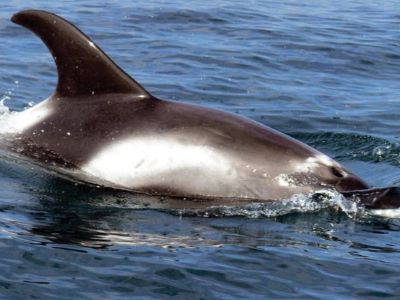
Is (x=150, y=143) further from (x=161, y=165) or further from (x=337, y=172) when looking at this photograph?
(x=337, y=172)

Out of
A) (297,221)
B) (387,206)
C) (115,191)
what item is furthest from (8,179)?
(387,206)

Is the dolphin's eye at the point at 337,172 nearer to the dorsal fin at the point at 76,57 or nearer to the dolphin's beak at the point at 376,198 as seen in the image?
the dolphin's beak at the point at 376,198

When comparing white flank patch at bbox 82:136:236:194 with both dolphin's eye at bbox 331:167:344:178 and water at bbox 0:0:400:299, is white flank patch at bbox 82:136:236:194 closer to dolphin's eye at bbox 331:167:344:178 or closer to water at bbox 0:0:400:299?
water at bbox 0:0:400:299

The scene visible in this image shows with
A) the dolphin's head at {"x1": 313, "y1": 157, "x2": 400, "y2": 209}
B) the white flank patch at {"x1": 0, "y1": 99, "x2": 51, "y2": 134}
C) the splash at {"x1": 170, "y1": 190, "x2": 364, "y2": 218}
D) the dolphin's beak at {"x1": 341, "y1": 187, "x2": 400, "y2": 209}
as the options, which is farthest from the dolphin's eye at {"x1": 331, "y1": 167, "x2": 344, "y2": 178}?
the white flank patch at {"x1": 0, "y1": 99, "x2": 51, "y2": 134}

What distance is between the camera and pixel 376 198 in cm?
937

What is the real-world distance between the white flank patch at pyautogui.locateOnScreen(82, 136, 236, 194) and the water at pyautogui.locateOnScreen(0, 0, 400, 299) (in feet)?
0.86

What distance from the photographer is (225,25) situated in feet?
75.3

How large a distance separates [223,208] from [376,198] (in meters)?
1.47

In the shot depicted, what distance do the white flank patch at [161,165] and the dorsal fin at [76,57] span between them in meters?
0.62

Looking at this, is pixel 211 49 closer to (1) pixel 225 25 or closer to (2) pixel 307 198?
(1) pixel 225 25

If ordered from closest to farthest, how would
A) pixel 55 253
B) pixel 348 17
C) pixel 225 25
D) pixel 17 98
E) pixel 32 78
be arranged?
pixel 55 253 < pixel 17 98 < pixel 32 78 < pixel 225 25 < pixel 348 17

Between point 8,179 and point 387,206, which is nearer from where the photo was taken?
point 387,206

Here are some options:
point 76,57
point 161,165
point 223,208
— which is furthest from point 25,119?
point 223,208

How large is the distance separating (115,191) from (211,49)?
1060 centimetres
